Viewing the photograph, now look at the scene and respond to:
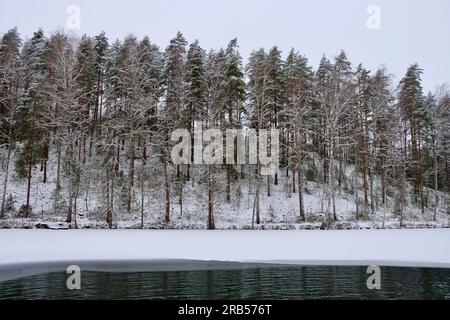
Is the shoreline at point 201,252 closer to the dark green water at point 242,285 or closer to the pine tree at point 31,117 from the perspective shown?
the dark green water at point 242,285

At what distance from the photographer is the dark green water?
8852mm

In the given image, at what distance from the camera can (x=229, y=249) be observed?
49.8ft

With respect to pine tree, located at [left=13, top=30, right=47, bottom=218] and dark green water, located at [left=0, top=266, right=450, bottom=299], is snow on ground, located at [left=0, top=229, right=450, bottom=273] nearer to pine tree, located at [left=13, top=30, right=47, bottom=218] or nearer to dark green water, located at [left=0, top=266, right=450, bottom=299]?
dark green water, located at [left=0, top=266, right=450, bottom=299]

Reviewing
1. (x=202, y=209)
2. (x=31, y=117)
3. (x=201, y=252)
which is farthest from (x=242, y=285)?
(x=31, y=117)

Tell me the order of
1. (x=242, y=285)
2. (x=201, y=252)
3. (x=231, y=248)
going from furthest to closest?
(x=231, y=248) → (x=201, y=252) → (x=242, y=285)

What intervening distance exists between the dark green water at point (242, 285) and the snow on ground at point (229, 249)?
5.05 feet

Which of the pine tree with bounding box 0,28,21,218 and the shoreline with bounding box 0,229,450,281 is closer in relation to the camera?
the shoreline with bounding box 0,229,450,281

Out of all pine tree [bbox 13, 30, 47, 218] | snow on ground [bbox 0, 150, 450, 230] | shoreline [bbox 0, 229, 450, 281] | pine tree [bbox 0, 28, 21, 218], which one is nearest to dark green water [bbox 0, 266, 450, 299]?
shoreline [bbox 0, 229, 450, 281]

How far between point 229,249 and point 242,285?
5.38m

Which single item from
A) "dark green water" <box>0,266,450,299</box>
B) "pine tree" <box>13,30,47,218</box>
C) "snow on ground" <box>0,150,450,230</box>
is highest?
"pine tree" <box>13,30,47,218</box>

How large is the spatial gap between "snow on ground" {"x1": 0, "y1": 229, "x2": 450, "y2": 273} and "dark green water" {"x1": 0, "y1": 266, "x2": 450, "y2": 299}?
1.54 m

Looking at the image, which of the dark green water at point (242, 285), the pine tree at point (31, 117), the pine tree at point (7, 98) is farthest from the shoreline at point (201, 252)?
the pine tree at point (31, 117)

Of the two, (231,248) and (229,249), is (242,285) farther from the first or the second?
(231,248)
